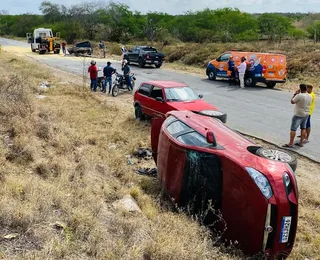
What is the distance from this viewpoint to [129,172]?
24.2 feet

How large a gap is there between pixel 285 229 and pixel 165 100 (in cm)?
746

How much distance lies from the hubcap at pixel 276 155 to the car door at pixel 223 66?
18109mm

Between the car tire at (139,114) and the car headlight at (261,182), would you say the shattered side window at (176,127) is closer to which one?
the car headlight at (261,182)

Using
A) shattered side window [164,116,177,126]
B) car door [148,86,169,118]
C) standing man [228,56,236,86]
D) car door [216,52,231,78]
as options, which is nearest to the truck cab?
car door [216,52,231,78]

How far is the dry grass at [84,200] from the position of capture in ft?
13.0

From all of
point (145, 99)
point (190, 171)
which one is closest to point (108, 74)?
point (145, 99)

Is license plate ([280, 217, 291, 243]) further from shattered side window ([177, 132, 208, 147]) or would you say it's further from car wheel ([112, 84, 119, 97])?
car wheel ([112, 84, 119, 97])

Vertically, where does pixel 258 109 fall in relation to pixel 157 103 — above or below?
below

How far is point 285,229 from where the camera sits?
458cm

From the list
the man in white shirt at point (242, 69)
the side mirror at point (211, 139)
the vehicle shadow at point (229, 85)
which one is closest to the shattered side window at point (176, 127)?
the side mirror at point (211, 139)

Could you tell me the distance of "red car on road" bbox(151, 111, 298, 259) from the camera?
4500 mm

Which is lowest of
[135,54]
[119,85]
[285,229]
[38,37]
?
[285,229]

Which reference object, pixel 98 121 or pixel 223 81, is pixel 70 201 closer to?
pixel 98 121

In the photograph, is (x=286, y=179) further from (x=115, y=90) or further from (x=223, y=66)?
(x=223, y=66)
